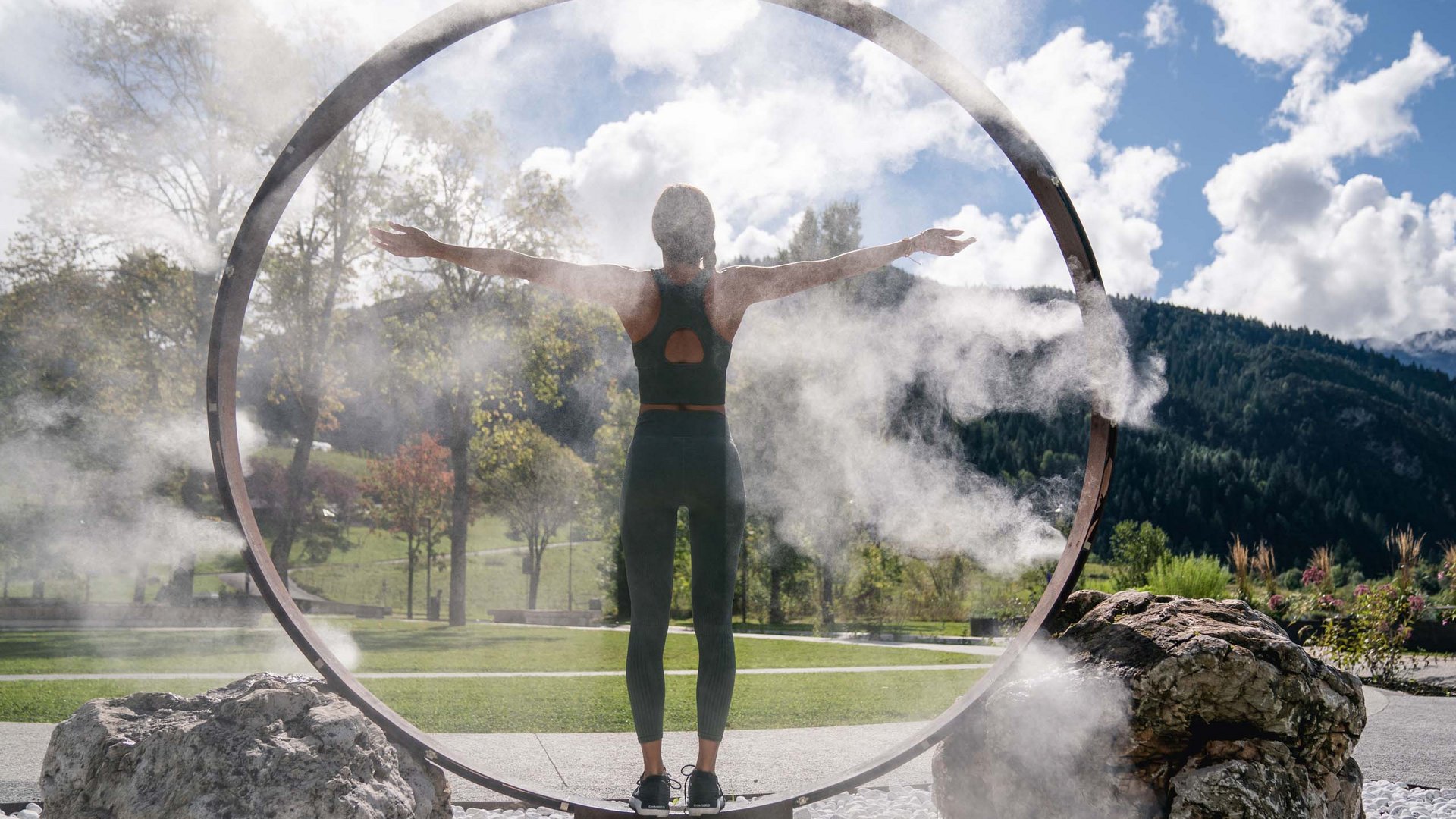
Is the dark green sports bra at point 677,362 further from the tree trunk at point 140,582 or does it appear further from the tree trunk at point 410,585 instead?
the tree trunk at point 410,585

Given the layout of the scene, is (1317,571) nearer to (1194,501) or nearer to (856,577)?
(856,577)

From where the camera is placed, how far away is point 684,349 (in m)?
3.09

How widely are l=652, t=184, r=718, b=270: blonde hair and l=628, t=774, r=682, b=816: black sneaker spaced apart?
179cm

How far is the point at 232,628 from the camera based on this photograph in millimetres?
13820

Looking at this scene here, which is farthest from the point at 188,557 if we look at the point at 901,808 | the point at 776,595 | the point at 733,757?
the point at 901,808

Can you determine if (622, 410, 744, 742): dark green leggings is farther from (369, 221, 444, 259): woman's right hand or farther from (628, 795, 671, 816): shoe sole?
(369, 221, 444, 259): woman's right hand

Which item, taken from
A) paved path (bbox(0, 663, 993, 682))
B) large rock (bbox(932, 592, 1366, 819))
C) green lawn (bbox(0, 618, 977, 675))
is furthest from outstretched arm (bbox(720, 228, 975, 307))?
green lawn (bbox(0, 618, 977, 675))

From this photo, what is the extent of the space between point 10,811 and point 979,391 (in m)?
6.45

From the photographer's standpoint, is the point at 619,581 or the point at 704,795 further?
the point at 619,581

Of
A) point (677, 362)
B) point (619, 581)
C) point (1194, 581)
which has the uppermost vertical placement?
point (677, 362)

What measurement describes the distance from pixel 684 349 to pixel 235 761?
191 cm

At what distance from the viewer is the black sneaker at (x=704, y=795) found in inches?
122

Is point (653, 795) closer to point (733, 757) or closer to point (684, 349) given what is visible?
point (684, 349)

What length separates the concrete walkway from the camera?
14.8 ft
